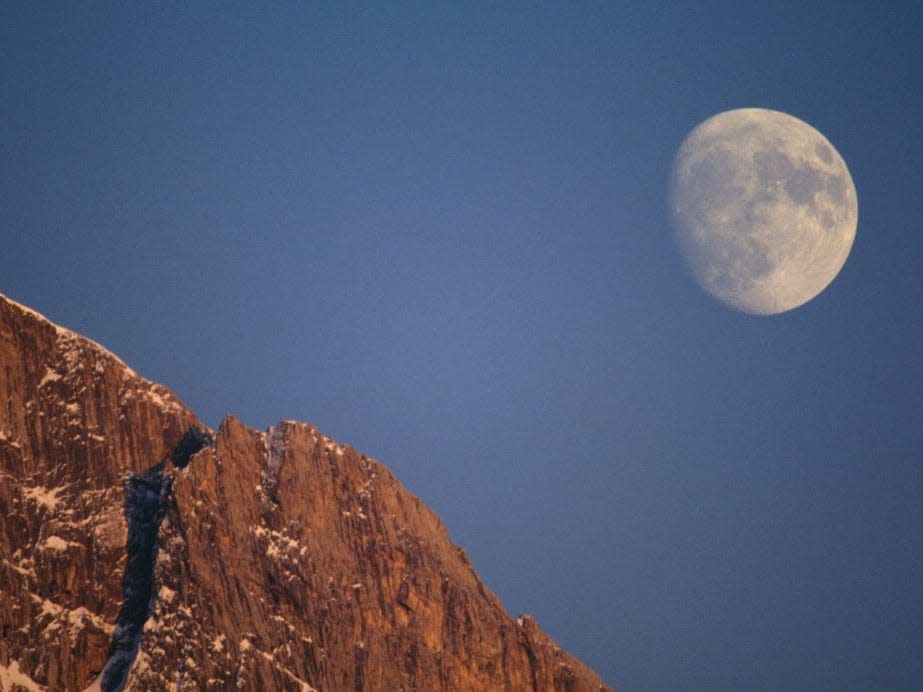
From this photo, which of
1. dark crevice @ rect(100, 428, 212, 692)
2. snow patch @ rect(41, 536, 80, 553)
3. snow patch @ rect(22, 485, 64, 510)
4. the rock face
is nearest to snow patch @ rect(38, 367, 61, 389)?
the rock face

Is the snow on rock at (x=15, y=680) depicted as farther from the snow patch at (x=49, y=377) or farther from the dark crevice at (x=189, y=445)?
the snow patch at (x=49, y=377)

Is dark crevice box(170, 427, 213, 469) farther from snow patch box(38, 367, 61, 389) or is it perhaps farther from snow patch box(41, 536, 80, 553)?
snow patch box(41, 536, 80, 553)

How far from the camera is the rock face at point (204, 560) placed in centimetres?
16525

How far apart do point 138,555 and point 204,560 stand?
15030 mm

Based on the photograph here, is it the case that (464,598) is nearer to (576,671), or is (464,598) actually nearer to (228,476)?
(576,671)

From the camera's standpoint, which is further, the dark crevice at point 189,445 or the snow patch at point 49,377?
the dark crevice at point 189,445

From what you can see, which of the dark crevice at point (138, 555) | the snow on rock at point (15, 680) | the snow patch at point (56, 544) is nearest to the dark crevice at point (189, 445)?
the dark crevice at point (138, 555)

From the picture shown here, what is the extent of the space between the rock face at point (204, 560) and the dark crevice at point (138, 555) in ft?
0.76

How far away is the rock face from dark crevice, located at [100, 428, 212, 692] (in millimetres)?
231

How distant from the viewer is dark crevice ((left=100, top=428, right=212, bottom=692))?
549 ft

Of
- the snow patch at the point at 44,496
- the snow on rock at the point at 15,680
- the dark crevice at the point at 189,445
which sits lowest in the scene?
the snow on rock at the point at 15,680

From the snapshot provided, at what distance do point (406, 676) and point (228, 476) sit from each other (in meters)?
35.3

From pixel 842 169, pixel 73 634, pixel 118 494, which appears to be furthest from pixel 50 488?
pixel 842 169

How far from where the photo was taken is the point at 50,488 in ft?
591
